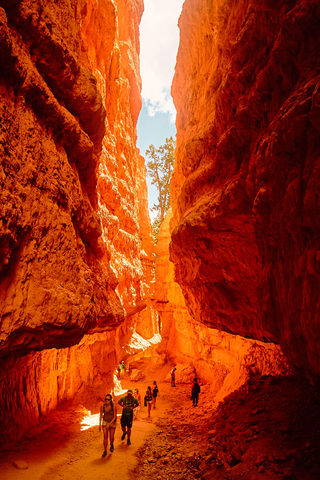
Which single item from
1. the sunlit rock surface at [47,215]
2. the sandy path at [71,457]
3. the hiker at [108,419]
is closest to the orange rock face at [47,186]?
the sunlit rock surface at [47,215]

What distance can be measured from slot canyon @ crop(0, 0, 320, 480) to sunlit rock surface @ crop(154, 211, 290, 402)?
132 millimetres

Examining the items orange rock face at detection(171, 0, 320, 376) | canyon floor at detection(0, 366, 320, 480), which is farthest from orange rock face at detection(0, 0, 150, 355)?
orange rock face at detection(171, 0, 320, 376)

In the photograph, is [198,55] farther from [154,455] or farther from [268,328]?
[154,455]

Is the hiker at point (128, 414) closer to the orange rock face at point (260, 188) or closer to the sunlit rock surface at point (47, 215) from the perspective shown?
the sunlit rock surface at point (47, 215)

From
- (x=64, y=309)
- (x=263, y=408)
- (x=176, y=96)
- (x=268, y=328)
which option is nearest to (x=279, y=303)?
(x=268, y=328)

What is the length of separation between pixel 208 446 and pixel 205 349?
24.3ft

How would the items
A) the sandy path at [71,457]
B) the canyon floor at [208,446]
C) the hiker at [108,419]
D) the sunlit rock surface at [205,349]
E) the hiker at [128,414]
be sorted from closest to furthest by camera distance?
the canyon floor at [208,446]
the sandy path at [71,457]
the hiker at [108,419]
the hiker at [128,414]
the sunlit rock surface at [205,349]

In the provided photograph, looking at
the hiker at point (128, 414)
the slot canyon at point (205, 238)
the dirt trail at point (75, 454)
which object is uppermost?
the slot canyon at point (205, 238)

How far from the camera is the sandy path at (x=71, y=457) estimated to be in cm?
483

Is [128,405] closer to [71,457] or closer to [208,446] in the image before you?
[71,457]

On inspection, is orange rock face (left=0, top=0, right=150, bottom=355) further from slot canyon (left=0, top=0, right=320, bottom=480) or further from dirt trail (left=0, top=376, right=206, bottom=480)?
dirt trail (left=0, top=376, right=206, bottom=480)

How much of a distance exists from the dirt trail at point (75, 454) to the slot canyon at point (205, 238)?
0.07 metres

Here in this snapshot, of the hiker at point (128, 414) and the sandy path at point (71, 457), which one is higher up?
the hiker at point (128, 414)

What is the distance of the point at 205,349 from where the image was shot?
12711 mm
